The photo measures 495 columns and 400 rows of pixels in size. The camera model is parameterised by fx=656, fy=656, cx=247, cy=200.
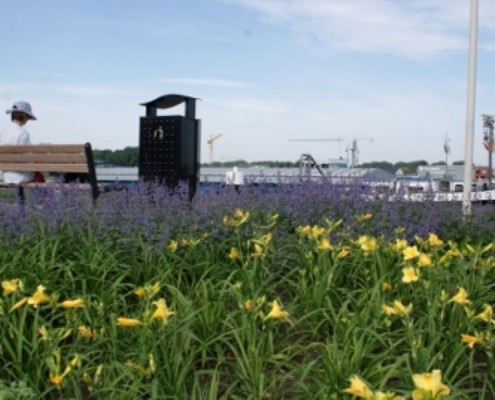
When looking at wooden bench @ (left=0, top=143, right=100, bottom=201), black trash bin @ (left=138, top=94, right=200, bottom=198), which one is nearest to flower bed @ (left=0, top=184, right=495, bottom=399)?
wooden bench @ (left=0, top=143, right=100, bottom=201)

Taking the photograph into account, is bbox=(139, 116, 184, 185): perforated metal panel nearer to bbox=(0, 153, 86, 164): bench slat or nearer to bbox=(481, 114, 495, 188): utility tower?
bbox=(0, 153, 86, 164): bench slat

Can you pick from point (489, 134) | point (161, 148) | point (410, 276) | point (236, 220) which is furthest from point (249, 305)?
point (489, 134)

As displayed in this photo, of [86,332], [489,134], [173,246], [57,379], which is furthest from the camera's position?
[489,134]

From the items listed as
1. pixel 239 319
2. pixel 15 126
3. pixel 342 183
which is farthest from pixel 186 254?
pixel 15 126

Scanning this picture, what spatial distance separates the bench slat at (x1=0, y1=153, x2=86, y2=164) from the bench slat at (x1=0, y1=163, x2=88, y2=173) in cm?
4

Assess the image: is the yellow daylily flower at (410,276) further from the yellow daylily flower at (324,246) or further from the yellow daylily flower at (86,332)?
the yellow daylily flower at (86,332)

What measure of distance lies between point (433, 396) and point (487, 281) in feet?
5.55

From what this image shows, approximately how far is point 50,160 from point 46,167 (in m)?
0.08

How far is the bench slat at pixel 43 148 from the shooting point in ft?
21.3

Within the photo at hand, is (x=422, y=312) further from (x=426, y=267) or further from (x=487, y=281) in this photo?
(x=487, y=281)

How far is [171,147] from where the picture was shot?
693cm

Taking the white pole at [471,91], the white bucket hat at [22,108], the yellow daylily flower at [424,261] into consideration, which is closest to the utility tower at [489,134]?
the white pole at [471,91]

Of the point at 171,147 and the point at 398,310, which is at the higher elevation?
the point at 171,147

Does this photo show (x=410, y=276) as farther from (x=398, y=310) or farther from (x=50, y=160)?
(x=50, y=160)
